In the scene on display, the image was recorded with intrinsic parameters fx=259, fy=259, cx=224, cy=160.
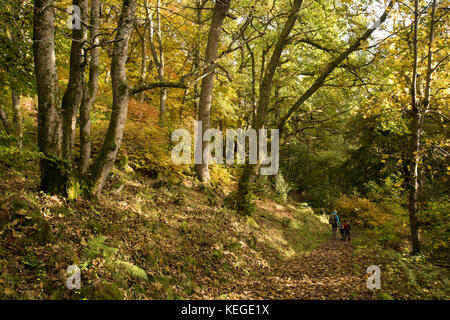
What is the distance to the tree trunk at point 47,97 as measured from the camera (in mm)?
4504

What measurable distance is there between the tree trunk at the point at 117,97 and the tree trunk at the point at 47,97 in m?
0.84

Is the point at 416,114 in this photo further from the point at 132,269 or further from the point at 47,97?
the point at 47,97

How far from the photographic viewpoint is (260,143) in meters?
9.63

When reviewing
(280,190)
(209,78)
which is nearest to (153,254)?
(209,78)

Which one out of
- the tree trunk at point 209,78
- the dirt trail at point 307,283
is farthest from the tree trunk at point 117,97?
the tree trunk at point 209,78

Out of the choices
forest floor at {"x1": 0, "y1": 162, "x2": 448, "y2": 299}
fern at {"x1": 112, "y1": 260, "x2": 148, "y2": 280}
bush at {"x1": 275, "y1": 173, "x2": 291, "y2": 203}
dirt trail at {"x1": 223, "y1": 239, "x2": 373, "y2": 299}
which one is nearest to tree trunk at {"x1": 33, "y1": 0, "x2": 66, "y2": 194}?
forest floor at {"x1": 0, "y1": 162, "x2": 448, "y2": 299}

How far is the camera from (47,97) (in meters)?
4.64

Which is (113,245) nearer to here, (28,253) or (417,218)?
(28,253)

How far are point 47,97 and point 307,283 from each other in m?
6.59

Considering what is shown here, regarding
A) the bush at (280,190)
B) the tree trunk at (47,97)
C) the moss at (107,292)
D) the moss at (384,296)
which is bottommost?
the moss at (384,296)

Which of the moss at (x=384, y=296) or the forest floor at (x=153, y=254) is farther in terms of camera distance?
the moss at (x=384, y=296)

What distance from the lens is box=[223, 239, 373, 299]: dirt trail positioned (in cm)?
514

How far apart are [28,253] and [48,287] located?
66 centimetres

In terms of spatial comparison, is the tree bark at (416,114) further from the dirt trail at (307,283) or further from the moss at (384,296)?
the moss at (384,296)
